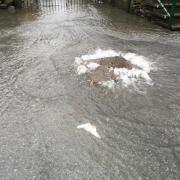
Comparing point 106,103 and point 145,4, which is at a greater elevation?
point 145,4

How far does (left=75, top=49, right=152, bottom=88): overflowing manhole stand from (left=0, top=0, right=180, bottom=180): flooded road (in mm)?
216

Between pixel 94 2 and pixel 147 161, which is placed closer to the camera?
pixel 147 161

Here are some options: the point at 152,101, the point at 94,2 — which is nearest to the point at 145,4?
the point at 94,2

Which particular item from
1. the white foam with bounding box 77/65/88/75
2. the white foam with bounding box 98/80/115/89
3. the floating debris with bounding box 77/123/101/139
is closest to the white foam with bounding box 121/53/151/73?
the white foam with bounding box 98/80/115/89

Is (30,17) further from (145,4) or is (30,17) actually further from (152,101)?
(152,101)

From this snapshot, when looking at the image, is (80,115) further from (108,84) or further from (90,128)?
(108,84)

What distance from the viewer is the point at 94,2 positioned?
14961 mm

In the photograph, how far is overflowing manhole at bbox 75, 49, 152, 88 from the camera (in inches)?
221

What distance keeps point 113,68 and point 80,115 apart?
185cm

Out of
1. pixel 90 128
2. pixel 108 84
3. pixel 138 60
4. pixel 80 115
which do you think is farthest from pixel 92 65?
pixel 90 128

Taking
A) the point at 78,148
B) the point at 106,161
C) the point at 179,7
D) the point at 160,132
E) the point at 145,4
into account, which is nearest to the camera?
the point at 106,161

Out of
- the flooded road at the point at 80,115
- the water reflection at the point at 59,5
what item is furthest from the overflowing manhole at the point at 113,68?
the water reflection at the point at 59,5

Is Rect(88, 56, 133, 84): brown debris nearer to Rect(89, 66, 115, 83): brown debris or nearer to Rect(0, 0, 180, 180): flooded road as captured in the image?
Rect(89, 66, 115, 83): brown debris

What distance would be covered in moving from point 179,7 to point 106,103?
715 cm
